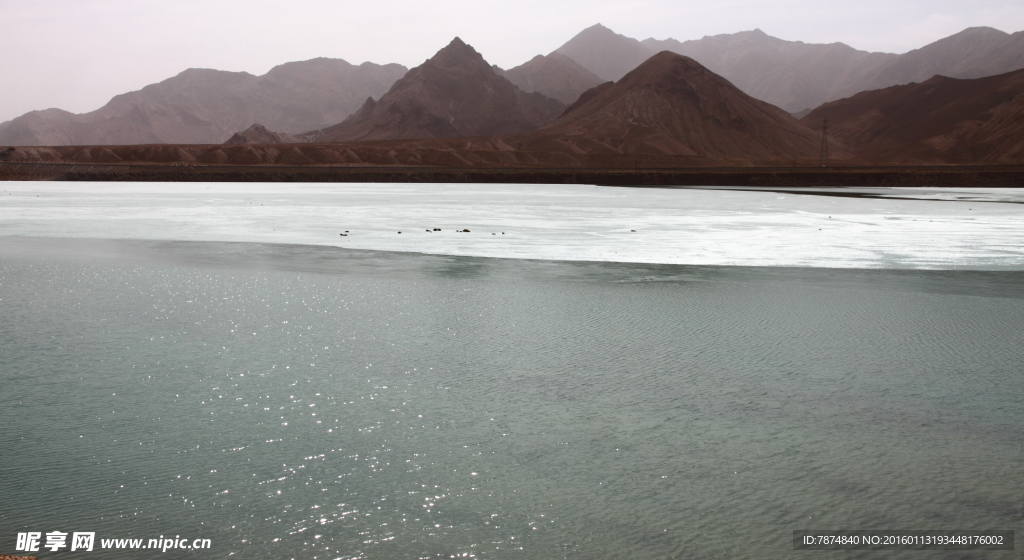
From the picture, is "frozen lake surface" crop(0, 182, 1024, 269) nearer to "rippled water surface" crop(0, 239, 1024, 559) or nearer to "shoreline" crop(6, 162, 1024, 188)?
"rippled water surface" crop(0, 239, 1024, 559)

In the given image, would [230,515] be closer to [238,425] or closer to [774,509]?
[238,425]

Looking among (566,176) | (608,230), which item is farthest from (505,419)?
(566,176)

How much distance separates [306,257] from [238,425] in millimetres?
11367

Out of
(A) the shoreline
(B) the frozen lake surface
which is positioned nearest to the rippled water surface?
(B) the frozen lake surface

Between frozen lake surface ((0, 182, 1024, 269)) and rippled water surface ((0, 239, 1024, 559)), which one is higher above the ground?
frozen lake surface ((0, 182, 1024, 269))

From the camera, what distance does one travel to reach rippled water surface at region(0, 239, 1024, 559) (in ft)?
16.6

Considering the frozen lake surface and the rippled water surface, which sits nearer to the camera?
the rippled water surface

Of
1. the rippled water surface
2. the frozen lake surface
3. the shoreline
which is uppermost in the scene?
the shoreline

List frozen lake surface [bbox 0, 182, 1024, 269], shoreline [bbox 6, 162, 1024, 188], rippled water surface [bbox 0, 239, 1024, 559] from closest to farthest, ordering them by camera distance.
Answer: rippled water surface [bbox 0, 239, 1024, 559] < frozen lake surface [bbox 0, 182, 1024, 269] < shoreline [bbox 6, 162, 1024, 188]

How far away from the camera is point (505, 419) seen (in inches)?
276

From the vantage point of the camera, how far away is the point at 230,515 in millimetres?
5098

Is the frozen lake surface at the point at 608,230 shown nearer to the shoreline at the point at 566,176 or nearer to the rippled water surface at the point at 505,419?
the rippled water surface at the point at 505,419

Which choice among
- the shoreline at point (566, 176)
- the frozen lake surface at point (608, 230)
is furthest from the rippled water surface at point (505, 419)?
the shoreline at point (566, 176)

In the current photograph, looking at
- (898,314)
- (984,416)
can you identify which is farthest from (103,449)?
(898,314)
